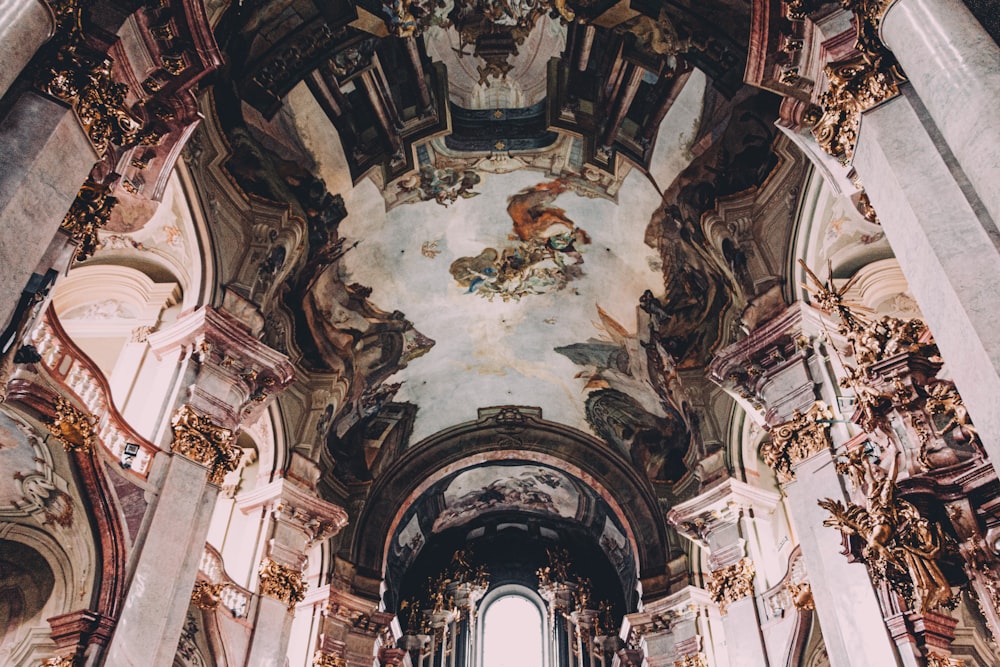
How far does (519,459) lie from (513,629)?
6.41 m

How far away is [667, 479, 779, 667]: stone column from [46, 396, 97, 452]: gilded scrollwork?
380 inches

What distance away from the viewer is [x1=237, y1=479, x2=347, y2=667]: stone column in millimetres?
12087

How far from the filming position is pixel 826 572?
855 centimetres

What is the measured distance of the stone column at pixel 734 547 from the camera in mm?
12656

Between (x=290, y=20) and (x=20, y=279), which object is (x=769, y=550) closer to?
(x=290, y=20)

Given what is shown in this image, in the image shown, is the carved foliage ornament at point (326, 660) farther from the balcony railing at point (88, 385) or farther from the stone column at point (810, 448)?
the stone column at point (810, 448)

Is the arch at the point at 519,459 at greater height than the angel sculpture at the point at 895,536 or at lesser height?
greater

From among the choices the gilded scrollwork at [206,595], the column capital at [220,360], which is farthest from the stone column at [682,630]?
the column capital at [220,360]

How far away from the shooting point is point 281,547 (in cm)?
1305

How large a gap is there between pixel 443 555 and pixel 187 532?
15383mm

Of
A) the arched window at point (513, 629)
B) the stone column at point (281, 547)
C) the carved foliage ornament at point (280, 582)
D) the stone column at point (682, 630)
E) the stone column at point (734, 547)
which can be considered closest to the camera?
the stone column at point (281, 547)

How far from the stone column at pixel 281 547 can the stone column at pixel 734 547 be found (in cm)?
625

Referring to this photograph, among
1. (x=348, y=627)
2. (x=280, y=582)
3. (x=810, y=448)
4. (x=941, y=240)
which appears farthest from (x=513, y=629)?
(x=941, y=240)

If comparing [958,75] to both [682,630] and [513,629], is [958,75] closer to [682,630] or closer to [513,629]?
[682,630]
